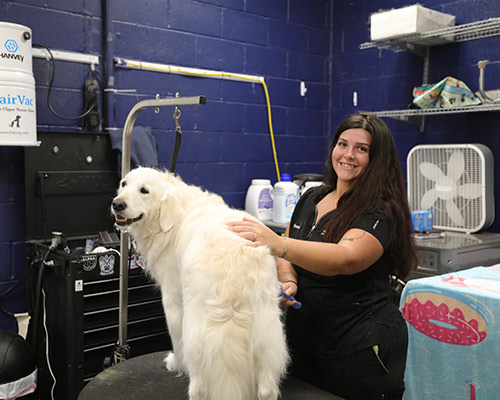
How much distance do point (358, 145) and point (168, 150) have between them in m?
1.88

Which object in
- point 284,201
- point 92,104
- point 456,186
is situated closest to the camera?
point 92,104

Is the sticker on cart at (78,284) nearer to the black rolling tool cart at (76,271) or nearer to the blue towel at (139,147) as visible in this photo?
the black rolling tool cart at (76,271)

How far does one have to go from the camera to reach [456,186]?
297cm

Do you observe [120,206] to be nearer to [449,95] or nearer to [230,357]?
[230,357]

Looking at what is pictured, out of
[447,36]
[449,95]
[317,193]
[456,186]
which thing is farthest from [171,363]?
[447,36]

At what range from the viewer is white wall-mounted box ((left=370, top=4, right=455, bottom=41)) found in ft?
9.55

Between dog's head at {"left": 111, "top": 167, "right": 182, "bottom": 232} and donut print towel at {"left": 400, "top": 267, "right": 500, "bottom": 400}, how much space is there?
3.59ft

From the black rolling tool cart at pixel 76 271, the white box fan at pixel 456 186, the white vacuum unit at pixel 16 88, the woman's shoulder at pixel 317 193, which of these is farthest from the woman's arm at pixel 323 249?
the white box fan at pixel 456 186

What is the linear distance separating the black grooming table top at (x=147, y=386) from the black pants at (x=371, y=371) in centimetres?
8

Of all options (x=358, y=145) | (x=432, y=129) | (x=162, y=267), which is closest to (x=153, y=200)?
(x=162, y=267)

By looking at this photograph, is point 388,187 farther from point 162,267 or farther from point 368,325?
point 162,267

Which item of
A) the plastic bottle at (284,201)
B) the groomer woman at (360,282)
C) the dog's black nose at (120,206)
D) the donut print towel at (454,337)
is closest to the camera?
the dog's black nose at (120,206)

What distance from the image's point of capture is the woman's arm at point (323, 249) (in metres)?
1.27

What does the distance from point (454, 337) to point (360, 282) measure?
1.86 feet
